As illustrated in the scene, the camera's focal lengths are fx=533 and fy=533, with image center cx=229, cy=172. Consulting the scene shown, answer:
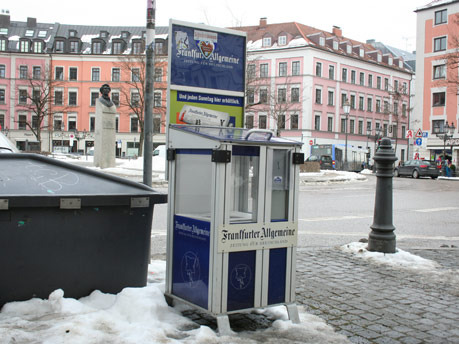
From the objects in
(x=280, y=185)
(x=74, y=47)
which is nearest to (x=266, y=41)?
(x=74, y=47)

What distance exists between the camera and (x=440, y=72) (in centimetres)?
5434

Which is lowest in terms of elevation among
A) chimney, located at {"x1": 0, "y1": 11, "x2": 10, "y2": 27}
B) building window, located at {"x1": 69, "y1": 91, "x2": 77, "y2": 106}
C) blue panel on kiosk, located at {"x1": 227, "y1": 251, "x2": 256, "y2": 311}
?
blue panel on kiosk, located at {"x1": 227, "y1": 251, "x2": 256, "y2": 311}

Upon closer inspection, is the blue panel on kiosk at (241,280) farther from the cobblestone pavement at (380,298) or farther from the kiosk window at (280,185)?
the cobblestone pavement at (380,298)

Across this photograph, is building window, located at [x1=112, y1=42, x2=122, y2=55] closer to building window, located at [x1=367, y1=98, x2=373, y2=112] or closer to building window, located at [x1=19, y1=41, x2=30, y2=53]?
building window, located at [x1=19, y1=41, x2=30, y2=53]

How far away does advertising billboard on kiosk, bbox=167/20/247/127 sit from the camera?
A: 529 centimetres

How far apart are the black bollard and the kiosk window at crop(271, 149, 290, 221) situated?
10.6 ft

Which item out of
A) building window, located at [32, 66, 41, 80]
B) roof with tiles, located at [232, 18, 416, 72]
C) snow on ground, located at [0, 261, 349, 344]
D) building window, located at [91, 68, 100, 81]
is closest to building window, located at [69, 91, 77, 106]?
building window, located at [91, 68, 100, 81]

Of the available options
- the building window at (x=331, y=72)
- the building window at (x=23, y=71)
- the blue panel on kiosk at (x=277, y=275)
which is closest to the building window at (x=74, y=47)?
the building window at (x=23, y=71)

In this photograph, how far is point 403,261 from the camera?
22.4ft

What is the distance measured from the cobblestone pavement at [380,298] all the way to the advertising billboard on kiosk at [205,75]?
199 centimetres

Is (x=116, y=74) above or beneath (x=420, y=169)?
above

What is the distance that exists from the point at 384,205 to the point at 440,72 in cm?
5211

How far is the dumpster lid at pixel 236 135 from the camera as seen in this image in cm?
394

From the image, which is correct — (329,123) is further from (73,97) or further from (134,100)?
(73,97)
